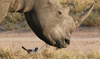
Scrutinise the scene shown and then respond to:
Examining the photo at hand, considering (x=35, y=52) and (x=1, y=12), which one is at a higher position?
(x=1, y=12)

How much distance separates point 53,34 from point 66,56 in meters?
0.86

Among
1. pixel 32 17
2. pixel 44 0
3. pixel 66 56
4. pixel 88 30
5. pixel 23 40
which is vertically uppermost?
pixel 44 0

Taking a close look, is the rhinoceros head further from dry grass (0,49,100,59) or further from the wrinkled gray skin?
dry grass (0,49,100,59)

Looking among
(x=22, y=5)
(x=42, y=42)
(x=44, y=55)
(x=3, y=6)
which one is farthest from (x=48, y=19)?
(x=42, y=42)

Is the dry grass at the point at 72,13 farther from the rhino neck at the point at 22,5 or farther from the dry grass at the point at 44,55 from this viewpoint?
the rhino neck at the point at 22,5

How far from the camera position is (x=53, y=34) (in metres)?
3.81

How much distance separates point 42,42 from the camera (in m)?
6.98

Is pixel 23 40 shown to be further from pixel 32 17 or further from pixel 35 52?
pixel 32 17

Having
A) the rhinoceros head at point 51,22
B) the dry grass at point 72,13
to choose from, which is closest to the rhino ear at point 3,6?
the rhinoceros head at point 51,22

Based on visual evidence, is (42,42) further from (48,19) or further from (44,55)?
(48,19)

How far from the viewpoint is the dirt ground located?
248 inches

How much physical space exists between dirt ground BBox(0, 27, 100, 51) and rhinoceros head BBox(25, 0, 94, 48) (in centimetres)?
199

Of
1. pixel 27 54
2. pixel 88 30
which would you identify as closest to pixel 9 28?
pixel 88 30

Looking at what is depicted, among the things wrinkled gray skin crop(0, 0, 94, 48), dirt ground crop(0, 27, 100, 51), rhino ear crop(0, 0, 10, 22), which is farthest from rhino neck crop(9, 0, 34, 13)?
dirt ground crop(0, 27, 100, 51)
